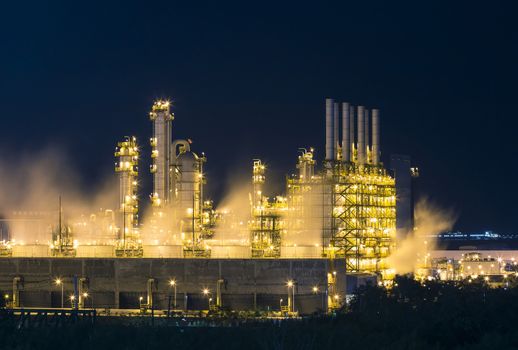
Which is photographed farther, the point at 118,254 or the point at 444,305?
the point at 118,254

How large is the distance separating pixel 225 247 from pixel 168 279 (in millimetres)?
4419

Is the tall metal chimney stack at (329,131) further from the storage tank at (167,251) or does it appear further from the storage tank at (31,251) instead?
the storage tank at (31,251)

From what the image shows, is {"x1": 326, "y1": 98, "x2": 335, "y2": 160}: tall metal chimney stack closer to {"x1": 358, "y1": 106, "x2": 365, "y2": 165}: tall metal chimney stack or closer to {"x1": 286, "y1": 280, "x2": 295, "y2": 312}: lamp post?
{"x1": 358, "y1": 106, "x2": 365, "y2": 165}: tall metal chimney stack

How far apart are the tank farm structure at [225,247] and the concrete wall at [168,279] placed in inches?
2.4

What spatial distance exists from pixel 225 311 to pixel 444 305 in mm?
16627

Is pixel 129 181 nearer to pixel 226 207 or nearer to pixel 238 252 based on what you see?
pixel 238 252

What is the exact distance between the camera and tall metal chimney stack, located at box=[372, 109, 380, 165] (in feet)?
271

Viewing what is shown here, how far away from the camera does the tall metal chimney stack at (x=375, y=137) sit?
82562 mm

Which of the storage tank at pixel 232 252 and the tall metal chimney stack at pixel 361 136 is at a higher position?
the tall metal chimney stack at pixel 361 136

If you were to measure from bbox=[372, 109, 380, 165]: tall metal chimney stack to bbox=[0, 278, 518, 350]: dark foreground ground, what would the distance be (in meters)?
26.5

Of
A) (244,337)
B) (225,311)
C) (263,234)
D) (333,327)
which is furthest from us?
(263,234)

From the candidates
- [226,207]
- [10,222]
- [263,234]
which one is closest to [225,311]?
[263,234]

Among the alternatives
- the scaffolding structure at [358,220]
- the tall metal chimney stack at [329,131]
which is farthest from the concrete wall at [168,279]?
the tall metal chimney stack at [329,131]

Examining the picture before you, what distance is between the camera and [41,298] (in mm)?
69875
